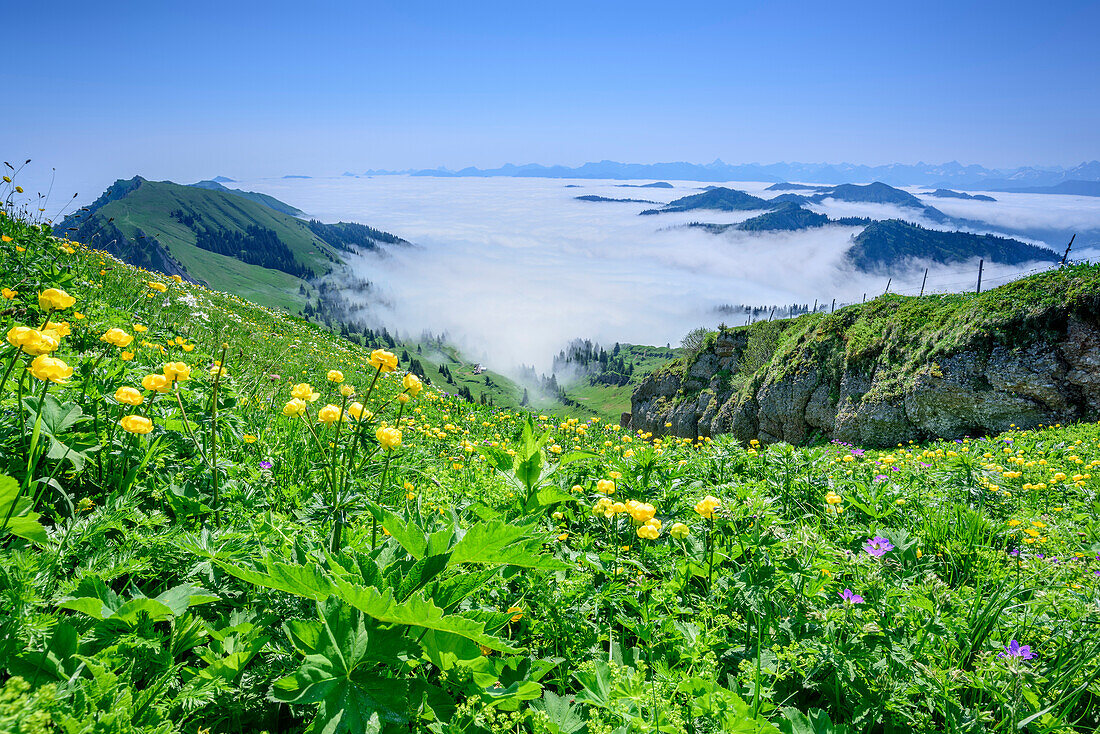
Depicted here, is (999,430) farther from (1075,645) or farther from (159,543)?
(159,543)

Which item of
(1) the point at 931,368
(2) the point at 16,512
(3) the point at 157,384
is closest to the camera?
(2) the point at 16,512

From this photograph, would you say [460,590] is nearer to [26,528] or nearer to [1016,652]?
[26,528]

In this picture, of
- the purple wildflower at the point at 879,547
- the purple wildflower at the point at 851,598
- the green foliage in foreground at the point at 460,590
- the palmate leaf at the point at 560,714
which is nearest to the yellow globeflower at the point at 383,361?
the green foliage in foreground at the point at 460,590

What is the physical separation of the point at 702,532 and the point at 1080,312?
112 feet

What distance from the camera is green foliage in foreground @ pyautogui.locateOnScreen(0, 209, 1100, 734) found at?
1.94m

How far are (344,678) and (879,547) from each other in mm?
3970

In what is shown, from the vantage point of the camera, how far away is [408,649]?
6.63 feet

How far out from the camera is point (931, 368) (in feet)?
98.1

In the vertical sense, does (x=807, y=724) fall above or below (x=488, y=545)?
below

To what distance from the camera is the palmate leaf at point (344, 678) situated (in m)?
1.77

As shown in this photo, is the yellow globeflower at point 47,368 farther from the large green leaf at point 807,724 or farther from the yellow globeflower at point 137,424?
the large green leaf at point 807,724

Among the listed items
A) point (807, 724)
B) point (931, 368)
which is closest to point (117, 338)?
point (807, 724)

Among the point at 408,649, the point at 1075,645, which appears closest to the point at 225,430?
the point at 408,649

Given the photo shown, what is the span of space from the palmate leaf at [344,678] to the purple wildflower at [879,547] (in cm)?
345
